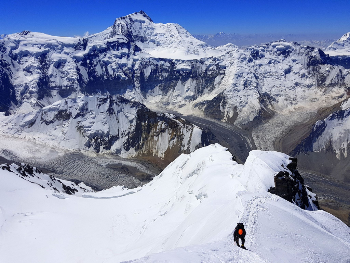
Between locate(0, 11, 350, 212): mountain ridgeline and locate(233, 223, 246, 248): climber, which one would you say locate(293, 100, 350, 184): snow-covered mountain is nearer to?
locate(0, 11, 350, 212): mountain ridgeline

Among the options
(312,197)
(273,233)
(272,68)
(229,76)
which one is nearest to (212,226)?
(273,233)

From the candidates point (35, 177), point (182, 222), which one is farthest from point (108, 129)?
point (182, 222)

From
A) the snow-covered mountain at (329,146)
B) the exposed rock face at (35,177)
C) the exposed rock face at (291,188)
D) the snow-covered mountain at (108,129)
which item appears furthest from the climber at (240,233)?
the snow-covered mountain at (329,146)

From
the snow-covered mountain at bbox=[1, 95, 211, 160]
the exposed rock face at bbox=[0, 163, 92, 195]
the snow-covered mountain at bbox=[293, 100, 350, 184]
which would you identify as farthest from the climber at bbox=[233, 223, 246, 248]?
the snow-covered mountain at bbox=[293, 100, 350, 184]

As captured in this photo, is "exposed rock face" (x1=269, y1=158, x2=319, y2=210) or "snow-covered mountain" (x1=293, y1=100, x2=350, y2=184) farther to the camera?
"snow-covered mountain" (x1=293, y1=100, x2=350, y2=184)

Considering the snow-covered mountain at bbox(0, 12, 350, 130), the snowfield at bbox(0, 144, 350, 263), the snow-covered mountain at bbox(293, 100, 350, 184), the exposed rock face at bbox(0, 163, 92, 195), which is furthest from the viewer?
the snow-covered mountain at bbox(0, 12, 350, 130)

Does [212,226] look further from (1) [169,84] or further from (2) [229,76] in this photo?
(1) [169,84]

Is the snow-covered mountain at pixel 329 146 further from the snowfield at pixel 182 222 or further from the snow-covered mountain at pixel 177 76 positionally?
the snowfield at pixel 182 222
